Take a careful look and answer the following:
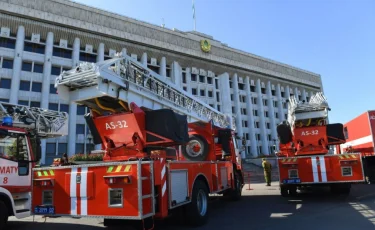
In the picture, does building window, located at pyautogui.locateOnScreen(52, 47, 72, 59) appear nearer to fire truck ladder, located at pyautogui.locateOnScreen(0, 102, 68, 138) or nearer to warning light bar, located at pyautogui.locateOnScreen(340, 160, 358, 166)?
fire truck ladder, located at pyautogui.locateOnScreen(0, 102, 68, 138)

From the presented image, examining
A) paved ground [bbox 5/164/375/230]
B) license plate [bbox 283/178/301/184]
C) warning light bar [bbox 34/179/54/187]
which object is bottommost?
paved ground [bbox 5/164/375/230]

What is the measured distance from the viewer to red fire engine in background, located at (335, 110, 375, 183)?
1490 cm

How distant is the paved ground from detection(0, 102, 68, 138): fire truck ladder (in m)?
2.98

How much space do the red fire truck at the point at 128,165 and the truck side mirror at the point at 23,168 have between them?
144cm

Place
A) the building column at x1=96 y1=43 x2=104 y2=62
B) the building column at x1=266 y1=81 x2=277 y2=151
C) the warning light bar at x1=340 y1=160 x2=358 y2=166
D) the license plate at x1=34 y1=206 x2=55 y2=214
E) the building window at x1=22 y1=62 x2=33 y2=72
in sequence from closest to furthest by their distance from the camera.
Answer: the license plate at x1=34 y1=206 x2=55 y2=214 < the warning light bar at x1=340 y1=160 x2=358 y2=166 < the building window at x1=22 y1=62 x2=33 y2=72 < the building column at x1=96 y1=43 x2=104 y2=62 < the building column at x1=266 y1=81 x2=277 y2=151

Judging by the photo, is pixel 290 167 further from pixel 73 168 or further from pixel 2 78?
pixel 2 78

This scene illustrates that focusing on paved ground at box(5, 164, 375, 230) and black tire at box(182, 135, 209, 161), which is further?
black tire at box(182, 135, 209, 161)

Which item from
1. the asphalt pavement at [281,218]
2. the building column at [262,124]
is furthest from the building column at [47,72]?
the building column at [262,124]

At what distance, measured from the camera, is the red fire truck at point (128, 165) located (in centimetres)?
512

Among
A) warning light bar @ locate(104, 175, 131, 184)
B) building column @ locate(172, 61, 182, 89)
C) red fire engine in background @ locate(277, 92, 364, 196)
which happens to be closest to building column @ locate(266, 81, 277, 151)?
building column @ locate(172, 61, 182, 89)

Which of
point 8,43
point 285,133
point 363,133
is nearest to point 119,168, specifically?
point 285,133

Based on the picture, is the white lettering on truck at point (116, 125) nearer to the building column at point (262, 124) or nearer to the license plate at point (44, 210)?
the license plate at point (44, 210)

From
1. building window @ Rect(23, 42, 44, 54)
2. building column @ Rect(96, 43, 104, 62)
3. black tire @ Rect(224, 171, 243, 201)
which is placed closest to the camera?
black tire @ Rect(224, 171, 243, 201)

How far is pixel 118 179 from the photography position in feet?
16.7
